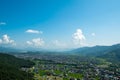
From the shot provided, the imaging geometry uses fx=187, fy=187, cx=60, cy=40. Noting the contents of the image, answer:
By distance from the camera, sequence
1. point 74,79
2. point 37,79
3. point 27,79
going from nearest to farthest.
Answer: point 27,79, point 37,79, point 74,79

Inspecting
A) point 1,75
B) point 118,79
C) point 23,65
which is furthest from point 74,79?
point 23,65

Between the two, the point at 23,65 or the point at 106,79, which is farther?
the point at 23,65

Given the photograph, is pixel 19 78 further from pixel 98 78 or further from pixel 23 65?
pixel 23 65

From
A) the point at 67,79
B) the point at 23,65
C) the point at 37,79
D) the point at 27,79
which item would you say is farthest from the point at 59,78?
the point at 23,65

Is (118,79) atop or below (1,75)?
below

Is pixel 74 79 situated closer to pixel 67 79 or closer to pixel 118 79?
pixel 67 79

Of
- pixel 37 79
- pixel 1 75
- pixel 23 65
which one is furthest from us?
pixel 23 65

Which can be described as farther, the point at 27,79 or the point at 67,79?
the point at 67,79

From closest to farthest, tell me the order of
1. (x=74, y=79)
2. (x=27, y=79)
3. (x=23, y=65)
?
(x=27, y=79), (x=74, y=79), (x=23, y=65)

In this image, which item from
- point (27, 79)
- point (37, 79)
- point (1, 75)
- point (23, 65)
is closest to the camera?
point (1, 75)
